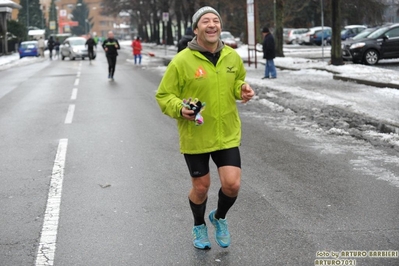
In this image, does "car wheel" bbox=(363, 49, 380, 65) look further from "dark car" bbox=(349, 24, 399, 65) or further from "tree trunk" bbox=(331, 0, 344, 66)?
"tree trunk" bbox=(331, 0, 344, 66)

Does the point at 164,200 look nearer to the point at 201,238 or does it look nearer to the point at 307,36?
the point at 201,238

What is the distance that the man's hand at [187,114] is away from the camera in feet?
15.9

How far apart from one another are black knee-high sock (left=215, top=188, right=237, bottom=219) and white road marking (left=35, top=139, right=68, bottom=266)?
50.5 inches

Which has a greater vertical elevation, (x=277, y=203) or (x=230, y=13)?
(x=230, y=13)

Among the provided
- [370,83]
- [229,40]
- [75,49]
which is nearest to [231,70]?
[370,83]

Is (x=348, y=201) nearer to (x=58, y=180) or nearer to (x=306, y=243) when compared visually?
(x=306, y=243)

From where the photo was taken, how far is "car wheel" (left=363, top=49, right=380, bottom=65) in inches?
1120

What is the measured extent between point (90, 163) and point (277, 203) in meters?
3.28

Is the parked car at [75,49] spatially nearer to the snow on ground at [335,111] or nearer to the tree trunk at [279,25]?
the tree trunk at [279,25]

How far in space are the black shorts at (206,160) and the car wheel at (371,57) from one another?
79.5ft

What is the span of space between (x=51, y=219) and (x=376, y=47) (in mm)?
23876

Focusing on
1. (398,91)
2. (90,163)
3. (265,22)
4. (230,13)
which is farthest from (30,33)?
(90,163)

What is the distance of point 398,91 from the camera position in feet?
58.0

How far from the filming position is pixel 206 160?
17.2ft
